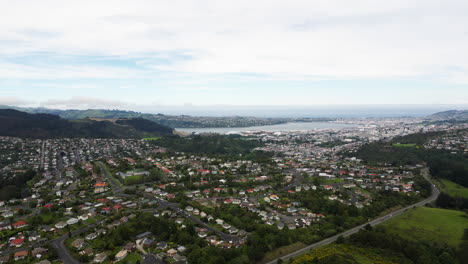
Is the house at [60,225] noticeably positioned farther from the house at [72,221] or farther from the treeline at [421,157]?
the treeline at [421,157]

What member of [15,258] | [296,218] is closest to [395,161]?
[296,218]

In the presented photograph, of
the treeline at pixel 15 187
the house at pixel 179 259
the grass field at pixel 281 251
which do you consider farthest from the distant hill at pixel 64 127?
the grass field at pixel 281 251

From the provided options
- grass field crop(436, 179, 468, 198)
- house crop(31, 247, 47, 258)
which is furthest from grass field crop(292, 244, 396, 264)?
grass field crop(436, 179, 468, 198)

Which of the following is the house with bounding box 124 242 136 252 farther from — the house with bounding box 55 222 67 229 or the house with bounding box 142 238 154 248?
the house with bounding box 55 222 67 229

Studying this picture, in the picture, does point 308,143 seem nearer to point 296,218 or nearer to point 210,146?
point 210,146

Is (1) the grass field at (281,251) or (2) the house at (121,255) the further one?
(1) the grass field at (281,251)

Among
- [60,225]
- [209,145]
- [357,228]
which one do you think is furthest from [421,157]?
[60,225]

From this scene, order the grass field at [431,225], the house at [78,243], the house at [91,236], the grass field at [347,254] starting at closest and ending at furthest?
the grass field at [347,254]
the house at [78,243]
the house at [91,236]
the grass field at [431,225]

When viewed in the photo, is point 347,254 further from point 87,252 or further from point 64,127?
point 64,127
